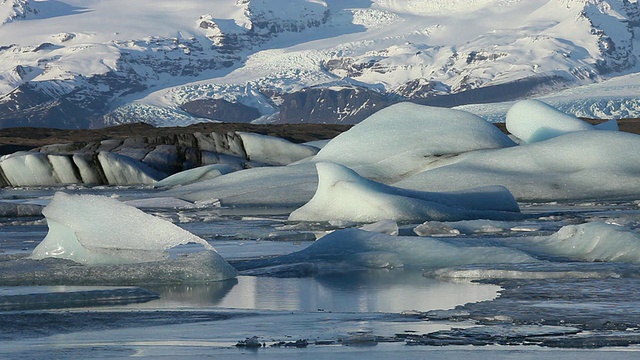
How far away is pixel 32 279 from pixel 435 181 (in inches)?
430

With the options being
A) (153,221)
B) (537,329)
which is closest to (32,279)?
(153,221)

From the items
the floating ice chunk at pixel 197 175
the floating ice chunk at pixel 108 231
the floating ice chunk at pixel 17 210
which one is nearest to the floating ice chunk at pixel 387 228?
the floating ice chunk at pixel 108 231

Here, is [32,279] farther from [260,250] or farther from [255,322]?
[260,250]

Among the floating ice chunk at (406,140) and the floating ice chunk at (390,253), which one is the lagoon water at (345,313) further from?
the floating ice chunk at (406,140)

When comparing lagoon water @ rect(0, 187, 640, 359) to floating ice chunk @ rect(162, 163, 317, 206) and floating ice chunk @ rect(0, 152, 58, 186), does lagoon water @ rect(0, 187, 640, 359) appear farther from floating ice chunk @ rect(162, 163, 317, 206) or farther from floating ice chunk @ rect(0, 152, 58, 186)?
floating ice chunk @ rect(0, 152, 58, 186)

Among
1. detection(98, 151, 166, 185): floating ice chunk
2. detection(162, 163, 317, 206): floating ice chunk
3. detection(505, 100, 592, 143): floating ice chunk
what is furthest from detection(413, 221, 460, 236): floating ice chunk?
detection(98, 151, 166, 185): floating ice chunk

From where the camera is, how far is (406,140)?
21406 mm

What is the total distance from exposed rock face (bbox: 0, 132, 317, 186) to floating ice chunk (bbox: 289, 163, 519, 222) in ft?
62.9

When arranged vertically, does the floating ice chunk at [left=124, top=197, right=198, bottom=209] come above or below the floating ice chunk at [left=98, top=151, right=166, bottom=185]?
below

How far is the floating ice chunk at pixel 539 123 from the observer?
2291cm

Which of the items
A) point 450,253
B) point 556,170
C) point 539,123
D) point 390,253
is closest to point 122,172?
point 539,123

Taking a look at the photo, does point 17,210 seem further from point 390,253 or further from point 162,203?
point 390,253

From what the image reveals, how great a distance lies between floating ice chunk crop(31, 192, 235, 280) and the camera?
8008 millimetres

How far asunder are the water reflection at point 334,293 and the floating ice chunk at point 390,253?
0.49m
